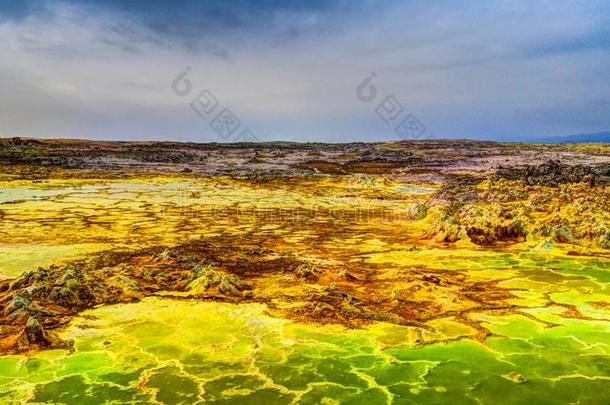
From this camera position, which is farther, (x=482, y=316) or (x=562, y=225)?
(x=562, y=225)

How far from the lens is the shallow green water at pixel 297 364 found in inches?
185

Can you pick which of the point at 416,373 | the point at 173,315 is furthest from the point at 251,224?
the point at 416,373

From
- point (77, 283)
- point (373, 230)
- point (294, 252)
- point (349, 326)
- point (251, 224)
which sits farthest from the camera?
point (251, 224)

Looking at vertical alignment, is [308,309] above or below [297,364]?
above

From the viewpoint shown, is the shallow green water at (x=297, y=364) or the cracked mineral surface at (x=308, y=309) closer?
the shallow green water at (x=297, y=364)

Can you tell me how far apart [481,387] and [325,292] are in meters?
3.22

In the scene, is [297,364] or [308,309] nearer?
[297,364]

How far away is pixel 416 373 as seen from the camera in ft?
17.0

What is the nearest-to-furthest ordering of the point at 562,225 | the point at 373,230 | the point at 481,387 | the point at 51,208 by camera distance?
the point at 481,387 → the point at 562,225 → the point at 373,230 → the point at 51,208

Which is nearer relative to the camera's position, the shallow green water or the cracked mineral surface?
the shallow green water

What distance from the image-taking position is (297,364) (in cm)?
541

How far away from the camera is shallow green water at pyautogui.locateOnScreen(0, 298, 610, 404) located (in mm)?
4707

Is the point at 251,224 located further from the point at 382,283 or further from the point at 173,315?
the point at 173,315

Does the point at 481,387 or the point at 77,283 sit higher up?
the point at 77,283
